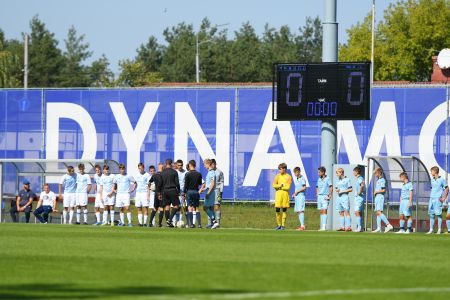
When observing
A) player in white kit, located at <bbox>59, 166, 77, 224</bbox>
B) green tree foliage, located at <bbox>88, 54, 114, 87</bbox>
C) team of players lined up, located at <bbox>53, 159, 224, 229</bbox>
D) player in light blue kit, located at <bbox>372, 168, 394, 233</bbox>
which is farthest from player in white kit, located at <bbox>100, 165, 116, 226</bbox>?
green tree foliage, located at <bbox>88, 54, 114, 87</bbox>

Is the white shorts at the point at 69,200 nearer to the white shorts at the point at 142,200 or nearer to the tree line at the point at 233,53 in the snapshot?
the white shorts at the point at 142,200

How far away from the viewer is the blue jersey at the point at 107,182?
39.3m

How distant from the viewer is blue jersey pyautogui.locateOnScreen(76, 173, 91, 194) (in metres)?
40.3

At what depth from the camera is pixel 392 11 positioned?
91.4 meters

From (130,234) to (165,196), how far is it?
7023mm

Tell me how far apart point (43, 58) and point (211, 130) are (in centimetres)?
8133

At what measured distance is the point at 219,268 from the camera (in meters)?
17.3

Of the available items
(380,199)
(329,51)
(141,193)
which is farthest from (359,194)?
(141,193)

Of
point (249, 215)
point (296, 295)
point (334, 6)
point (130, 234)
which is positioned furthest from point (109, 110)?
point (296, 295)

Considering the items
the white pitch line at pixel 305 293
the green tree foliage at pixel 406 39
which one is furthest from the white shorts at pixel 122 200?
the green tree foliage at pixel 406 39

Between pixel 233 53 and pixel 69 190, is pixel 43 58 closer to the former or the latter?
pixel 233 53

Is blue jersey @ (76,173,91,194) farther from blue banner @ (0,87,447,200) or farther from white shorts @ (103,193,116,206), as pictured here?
blue banner @ (0,87,447,200)

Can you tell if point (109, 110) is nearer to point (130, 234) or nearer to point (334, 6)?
point (334, 6)

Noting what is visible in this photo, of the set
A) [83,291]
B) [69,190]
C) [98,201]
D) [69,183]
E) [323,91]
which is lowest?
[83,291]
